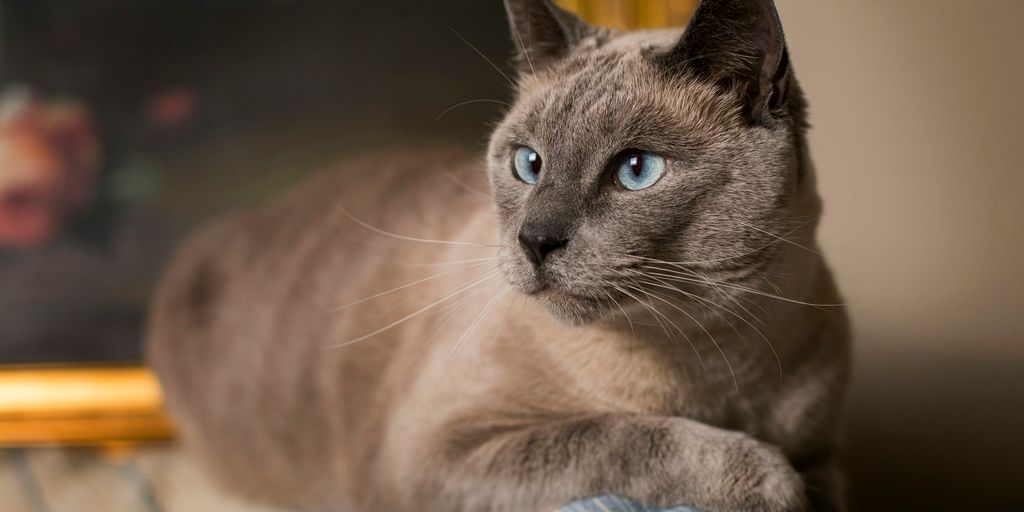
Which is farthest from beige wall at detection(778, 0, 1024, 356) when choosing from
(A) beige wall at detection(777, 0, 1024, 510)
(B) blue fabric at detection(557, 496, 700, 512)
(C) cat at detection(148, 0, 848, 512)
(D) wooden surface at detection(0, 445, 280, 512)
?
(D) wooden surface at detection(0, 445, 280, 512)

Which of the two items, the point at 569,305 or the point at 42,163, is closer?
the point at 569,305

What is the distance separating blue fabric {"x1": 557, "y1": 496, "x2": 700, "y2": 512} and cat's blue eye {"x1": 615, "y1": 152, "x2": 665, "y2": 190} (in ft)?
1.15

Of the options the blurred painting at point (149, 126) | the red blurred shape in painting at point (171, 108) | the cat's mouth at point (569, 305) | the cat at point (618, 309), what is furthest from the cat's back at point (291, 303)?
the cat's mouth at point (569, 305)

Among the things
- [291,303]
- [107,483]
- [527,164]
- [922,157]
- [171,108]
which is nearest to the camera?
[527,164]

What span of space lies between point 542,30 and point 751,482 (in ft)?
1.95

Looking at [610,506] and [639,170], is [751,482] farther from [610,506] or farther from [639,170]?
[639,170]

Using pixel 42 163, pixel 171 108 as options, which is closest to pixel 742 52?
pixel 171 108

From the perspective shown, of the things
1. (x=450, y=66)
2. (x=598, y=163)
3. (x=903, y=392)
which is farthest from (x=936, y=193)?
(x=450, y=66)

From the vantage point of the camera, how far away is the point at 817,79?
54.2 inches

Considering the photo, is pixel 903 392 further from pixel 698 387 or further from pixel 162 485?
pixel 162 485

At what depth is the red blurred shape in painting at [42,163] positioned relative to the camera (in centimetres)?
190

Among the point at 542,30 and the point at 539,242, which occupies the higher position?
the point at 542,30

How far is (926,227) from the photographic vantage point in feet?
4.76

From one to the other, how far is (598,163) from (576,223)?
0.25ft
